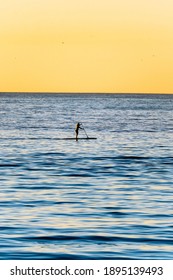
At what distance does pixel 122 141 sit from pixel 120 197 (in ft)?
135

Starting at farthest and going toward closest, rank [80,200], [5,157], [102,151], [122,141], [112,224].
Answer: [122,141] → [102,151] → [5,157] → [80,200] → [112,224]

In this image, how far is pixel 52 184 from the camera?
1609 inches

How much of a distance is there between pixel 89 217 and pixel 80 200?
433 cm

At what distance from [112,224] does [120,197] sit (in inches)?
249

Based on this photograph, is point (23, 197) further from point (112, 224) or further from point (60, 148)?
point (60, 148)

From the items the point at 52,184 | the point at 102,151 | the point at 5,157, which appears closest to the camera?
the point at 52,184

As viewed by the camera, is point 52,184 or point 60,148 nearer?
point 52,184

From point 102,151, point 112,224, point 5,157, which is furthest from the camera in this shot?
point 102,151

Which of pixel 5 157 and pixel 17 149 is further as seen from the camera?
pixel 17 149
